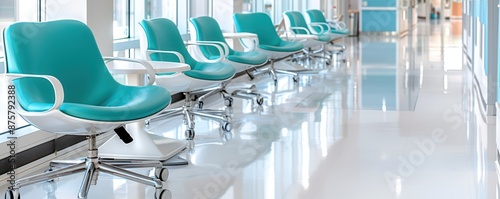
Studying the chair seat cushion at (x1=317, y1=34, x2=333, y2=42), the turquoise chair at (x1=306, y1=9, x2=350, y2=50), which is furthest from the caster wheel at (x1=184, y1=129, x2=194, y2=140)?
the turquoise chair at (x1=306, y1=9, x2=350, y2=50)

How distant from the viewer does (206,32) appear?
710 centimetres

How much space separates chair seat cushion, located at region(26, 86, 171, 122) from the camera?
12.1ft

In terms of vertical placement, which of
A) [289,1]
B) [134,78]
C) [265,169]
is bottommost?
[265,169]

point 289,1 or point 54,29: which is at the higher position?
point 289,1

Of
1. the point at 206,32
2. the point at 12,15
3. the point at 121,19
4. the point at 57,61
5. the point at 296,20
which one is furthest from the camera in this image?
the point at 296,20

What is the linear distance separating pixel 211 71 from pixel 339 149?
1276mm

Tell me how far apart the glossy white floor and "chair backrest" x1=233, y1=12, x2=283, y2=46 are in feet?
1.80

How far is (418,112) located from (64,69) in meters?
3.79

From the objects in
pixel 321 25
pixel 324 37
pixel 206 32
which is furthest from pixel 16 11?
pixel 321 25

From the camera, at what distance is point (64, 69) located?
167 inches

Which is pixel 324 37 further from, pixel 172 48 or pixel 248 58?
pixel 172 48

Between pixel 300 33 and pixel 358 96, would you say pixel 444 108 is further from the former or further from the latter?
pixel 300 33

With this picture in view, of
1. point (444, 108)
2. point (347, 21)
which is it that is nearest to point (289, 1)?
point (347, 21)

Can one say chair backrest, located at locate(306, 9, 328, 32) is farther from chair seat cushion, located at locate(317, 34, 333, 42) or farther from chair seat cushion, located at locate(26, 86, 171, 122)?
chair seat cushion, located at locate(26, 86, 171, 122)
